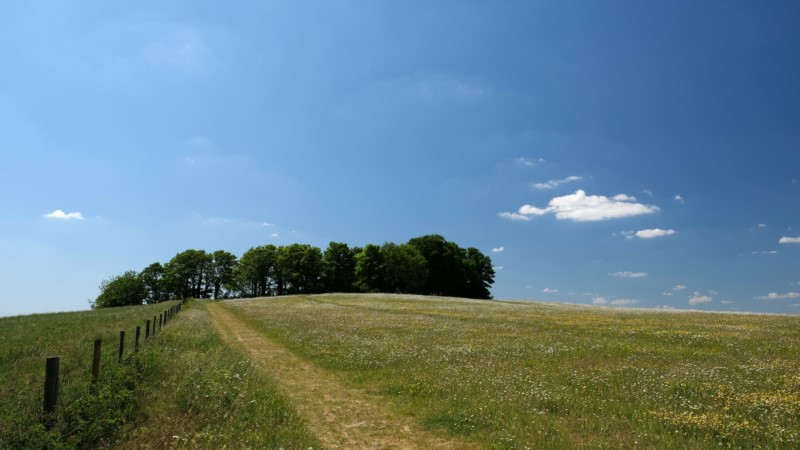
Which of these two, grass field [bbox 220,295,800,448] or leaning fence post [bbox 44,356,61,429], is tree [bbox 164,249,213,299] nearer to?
grass field [bbox 220,295,800,448]

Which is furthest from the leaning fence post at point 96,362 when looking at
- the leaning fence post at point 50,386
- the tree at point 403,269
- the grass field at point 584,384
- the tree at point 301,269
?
the tree at point 301,269

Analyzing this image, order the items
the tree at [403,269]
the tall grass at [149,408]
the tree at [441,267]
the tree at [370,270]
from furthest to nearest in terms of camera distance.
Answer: the tree at [441,267] → the tree at [370,270] → the tree at [403,269] → the tall grass at [149,408]

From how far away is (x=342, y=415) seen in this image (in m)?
12.2

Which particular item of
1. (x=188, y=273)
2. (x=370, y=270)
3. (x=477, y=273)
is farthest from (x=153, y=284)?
(x=477, y=273)

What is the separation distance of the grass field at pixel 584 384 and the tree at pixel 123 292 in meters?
130

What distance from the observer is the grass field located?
1018 cm

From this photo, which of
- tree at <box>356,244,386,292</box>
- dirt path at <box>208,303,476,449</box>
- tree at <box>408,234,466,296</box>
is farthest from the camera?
tree at <box>408,234,466,296</box>

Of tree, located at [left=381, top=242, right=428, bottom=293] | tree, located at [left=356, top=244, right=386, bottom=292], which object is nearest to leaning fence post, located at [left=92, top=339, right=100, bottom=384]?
tree, located at [left=381, top=242, right=428, bottom=293]

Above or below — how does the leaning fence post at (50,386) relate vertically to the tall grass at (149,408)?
above

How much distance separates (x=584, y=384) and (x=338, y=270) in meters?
121

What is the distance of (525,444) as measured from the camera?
955cm

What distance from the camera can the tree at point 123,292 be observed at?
431 ft

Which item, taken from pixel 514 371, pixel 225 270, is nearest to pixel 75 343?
pixel 514 371

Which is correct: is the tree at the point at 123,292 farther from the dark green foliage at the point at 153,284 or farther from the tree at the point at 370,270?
the tree at the point at 370,270
